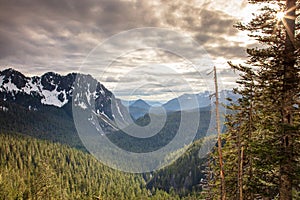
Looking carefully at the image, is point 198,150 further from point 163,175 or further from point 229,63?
point 229,63

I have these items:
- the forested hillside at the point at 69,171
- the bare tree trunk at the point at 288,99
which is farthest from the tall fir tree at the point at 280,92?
the forested hillside at the point at 69,171

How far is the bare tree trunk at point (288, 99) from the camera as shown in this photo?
36.7 feet

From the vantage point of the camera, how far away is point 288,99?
11.4 metres

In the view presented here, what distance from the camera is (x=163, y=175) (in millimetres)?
150750

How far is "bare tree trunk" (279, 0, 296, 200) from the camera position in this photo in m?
11.2

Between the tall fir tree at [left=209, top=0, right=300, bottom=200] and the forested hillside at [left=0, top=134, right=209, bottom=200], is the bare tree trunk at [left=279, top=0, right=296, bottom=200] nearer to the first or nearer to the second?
the tall fir tree at [left=209, top=0, right=300, bottom=200]

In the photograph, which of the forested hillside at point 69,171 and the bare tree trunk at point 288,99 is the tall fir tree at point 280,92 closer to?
the bare tree trunk at point 288,99

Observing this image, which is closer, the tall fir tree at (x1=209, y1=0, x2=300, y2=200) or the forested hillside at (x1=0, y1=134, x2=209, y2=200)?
the tall fir tree at (x1=209, y1=0, x2=300, y2=200)

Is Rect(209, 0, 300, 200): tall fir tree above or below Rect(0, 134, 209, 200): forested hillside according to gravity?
above

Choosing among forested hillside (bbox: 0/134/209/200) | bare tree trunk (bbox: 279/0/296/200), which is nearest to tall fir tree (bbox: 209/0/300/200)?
bare tree trunk (bbox: 279/0/296/200)

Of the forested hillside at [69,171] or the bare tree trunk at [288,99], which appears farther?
the forested hillside at [69,171]

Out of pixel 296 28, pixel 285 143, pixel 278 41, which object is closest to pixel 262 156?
pixel 285 143

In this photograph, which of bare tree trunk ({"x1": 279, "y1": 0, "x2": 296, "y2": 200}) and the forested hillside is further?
the forested hillside

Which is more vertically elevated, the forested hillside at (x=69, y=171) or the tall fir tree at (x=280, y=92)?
the tall fir tree at (x=280, y=92)
